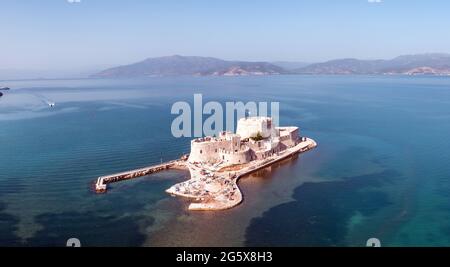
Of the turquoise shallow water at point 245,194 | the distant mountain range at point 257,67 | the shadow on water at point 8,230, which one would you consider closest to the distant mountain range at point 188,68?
the distant mountain range at point 257,67

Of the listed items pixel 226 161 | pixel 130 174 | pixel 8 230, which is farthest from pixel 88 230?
pixel 226 161

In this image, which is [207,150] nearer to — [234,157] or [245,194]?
[234,157]

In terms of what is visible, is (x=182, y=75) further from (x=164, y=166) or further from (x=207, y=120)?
(x=164, y=166)
